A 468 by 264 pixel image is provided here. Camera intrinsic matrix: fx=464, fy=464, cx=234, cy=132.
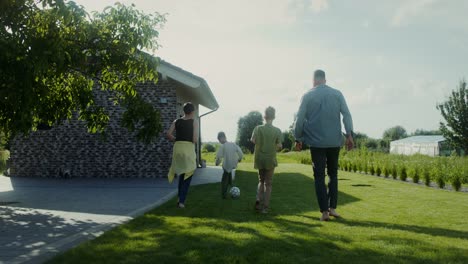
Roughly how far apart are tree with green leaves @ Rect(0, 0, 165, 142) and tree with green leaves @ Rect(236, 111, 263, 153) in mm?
48500

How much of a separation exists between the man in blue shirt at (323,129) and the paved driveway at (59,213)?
292 cm

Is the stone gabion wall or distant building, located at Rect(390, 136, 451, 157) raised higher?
distant building, located at Rect(390, 136, 451, 157)

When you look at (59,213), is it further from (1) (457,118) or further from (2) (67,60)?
(1) (457,118)

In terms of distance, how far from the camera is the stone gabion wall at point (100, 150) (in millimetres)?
16156

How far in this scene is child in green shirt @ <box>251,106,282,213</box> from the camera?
7.36 meters

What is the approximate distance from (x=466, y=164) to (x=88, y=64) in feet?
41.4

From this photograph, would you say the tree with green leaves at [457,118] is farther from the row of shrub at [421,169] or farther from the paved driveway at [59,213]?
the paved driveway at [59,213]

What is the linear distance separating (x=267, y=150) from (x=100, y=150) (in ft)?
35.2

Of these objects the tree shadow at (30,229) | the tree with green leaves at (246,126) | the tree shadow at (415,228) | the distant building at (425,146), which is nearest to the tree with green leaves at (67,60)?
the tree shadow at (30,229)

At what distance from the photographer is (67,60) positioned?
6906mm

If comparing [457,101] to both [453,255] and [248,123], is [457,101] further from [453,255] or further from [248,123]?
[453,255]

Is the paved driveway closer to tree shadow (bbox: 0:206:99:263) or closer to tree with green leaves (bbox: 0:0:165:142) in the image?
tree shadow (bbox: 0:206:99:263)

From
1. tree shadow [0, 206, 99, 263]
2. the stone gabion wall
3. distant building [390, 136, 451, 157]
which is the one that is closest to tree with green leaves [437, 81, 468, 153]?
distant building [390, 136, 451, 157]

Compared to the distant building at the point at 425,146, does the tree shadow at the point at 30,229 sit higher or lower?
lower
